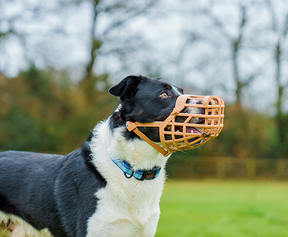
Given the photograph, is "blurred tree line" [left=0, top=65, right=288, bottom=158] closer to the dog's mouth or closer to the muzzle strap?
the muzzle strap

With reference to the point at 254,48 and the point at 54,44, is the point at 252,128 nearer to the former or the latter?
the point at 254,48

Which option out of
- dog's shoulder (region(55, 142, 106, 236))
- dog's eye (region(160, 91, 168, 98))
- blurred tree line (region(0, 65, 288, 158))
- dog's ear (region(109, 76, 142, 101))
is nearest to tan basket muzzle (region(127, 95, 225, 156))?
dog's eye (region(160, 91, 168, 98))

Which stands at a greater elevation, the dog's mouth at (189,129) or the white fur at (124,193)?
the dog's mouth at (189,129)

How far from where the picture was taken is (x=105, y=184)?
8.77 feet

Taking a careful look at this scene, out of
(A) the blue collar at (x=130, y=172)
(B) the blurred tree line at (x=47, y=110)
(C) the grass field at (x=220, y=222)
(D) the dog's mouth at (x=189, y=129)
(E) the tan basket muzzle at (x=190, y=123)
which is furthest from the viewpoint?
(B) the blurred tree line at (x=47, y=110)

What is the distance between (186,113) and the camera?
256 cm

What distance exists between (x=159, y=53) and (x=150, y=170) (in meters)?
13.5

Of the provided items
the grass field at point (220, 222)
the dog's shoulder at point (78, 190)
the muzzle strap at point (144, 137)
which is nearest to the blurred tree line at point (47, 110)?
the grass field at point (220, 222)

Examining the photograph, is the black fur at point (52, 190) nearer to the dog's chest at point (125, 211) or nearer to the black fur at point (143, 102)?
the dog's chest at point (125, 211)

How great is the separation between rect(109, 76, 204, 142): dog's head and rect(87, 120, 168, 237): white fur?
0.13 meters

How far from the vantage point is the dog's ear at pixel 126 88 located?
2.77 meters

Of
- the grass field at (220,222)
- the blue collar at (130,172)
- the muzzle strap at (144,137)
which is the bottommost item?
the grass field at (220,222)

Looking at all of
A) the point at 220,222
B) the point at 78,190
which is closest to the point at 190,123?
the point at 78,190

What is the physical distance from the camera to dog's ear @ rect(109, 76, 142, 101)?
2768 millimetres
